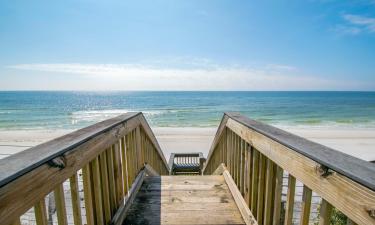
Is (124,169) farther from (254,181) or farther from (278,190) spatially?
(278,190)

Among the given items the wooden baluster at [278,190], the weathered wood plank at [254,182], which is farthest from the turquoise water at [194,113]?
the wooden baluster at [278,190]

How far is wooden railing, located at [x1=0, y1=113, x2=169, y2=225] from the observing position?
0.77 meters

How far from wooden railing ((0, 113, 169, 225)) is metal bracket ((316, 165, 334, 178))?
120cm

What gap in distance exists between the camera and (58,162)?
1.04m

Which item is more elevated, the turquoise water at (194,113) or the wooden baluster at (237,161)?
the wooden baluster at (237,161)

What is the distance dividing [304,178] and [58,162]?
1247 mm

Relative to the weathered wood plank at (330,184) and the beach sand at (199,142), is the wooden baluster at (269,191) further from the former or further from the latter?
the beach sand at (199,142)

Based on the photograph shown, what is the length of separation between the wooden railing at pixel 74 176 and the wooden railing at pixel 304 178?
3.94 feet

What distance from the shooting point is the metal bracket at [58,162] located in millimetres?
981

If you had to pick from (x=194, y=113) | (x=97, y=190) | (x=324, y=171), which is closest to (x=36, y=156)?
(x=97, y=190)

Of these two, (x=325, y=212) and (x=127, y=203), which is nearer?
(x=325, y=212)

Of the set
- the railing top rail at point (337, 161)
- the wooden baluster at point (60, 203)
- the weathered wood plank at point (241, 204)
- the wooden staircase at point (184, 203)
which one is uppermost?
the railing top rail at point (337, 161)

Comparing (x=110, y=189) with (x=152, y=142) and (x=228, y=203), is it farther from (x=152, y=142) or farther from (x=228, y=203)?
(x=152, y=142)

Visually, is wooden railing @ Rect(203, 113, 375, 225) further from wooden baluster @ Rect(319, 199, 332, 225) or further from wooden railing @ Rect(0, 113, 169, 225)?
wooden railing @ Rect(0, 113, 169, 225)
